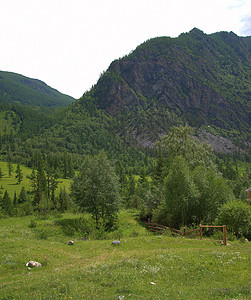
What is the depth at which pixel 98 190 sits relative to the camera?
36.7 meters

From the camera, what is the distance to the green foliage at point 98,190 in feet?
121

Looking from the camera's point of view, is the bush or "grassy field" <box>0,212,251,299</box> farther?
the bush

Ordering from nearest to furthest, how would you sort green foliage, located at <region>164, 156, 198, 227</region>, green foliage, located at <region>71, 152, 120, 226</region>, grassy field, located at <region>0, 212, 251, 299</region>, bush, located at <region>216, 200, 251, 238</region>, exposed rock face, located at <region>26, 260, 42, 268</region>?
grassy field, located at <region>0, 212, 251, 299</region>
exposed rock face, located at <region>26, 260, 42, 268</region>
bush, located at <region>216, 200, 251, 238</region>
green foliage, located at <region>164, 156, 198, 227</region>
green foliage, located at <region>71, 152, 120, 226</region>

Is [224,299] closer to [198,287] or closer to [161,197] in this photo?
[198,287]

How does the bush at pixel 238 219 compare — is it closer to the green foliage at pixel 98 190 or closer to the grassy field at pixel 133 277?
the grassy field at pixel 133 277

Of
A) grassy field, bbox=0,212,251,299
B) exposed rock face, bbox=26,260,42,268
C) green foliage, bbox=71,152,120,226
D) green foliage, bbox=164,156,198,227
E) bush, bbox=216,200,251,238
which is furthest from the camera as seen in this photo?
green foliage, bbox=71,152,120,226

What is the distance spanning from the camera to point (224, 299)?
9016 millimetres

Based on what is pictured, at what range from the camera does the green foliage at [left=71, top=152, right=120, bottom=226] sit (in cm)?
3684

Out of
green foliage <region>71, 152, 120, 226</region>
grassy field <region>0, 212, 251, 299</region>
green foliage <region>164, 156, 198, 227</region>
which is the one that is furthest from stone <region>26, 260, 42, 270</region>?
green foliage <region>164, 156, 198, 227</region>

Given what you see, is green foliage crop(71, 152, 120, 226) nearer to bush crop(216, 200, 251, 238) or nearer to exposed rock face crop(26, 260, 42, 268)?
bush crop(216, 200, 251, 238)

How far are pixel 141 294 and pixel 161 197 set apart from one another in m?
34.4

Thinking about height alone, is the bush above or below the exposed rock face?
above

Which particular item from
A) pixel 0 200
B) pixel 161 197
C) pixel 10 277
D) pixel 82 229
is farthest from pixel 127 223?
pixel 0 200

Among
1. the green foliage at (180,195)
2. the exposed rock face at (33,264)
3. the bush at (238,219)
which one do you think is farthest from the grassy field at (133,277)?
the green foliage at (180,195)
